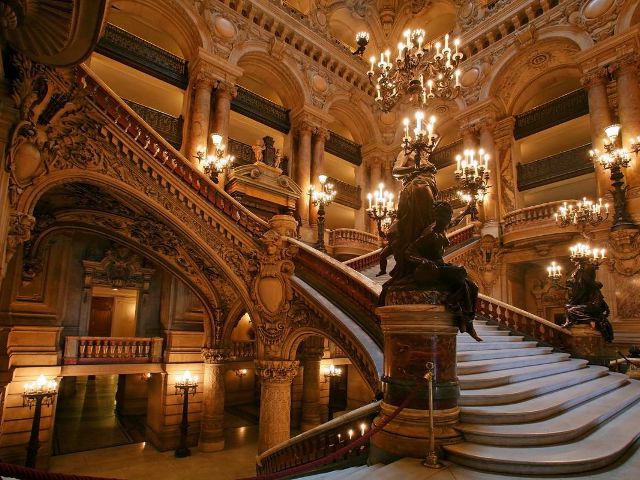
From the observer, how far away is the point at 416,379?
10.9 ft

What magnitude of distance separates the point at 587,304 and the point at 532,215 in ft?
19.8

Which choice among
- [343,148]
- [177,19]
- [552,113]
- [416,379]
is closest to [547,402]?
[416,379]

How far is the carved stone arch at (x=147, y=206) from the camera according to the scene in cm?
575

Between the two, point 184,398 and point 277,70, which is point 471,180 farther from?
point 277,70

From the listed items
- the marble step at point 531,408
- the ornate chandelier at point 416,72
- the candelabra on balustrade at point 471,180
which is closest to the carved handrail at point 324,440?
the marble step at point 531,408

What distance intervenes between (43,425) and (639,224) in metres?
16.6

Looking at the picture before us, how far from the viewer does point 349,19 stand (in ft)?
63.9

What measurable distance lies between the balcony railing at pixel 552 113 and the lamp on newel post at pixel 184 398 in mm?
15953

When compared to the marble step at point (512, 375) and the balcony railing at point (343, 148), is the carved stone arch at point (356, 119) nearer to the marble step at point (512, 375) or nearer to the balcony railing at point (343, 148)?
the balcony railing at point (343, 148)

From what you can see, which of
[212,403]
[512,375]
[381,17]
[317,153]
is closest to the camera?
[512,375]

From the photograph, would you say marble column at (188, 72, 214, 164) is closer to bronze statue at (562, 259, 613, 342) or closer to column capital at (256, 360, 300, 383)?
column capital at (256, 360, 300, 383)

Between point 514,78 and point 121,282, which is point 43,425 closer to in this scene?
point 121,282

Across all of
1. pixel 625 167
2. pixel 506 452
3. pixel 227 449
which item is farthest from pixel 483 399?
pixel 625 167

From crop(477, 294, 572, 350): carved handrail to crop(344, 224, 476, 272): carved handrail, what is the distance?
118 inches
